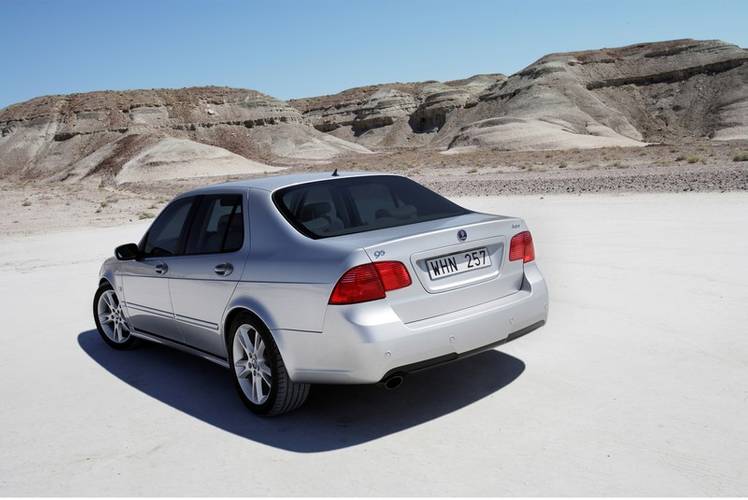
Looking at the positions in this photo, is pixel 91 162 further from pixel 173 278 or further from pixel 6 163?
pixel 173 278

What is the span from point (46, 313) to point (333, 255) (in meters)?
5.59

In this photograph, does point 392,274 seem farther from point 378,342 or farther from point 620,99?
point 620,99

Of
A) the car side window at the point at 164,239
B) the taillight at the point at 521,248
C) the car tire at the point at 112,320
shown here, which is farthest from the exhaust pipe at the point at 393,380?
the car tire at the point at 112,320

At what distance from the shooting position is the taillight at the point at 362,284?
13.1 feet

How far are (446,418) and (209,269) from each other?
6.13ft

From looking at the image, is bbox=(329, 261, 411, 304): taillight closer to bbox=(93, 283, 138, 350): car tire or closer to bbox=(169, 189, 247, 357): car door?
bbox=(169, 189, 247, 357): car door

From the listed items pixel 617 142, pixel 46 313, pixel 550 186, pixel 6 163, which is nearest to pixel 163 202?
pixel 550 186

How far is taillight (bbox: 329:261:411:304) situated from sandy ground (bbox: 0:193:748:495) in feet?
2.72

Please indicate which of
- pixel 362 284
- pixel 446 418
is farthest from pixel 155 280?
pixel 446 418

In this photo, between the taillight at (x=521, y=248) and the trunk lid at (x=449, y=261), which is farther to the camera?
the taillight at (x=521, y=248)

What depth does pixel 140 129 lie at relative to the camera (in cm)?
10544

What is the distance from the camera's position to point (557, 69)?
384 feet

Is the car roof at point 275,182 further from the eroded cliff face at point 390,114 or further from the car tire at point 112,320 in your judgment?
the eroded cliff face at point 390,114

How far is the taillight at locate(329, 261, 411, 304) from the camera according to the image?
3.99 metres
